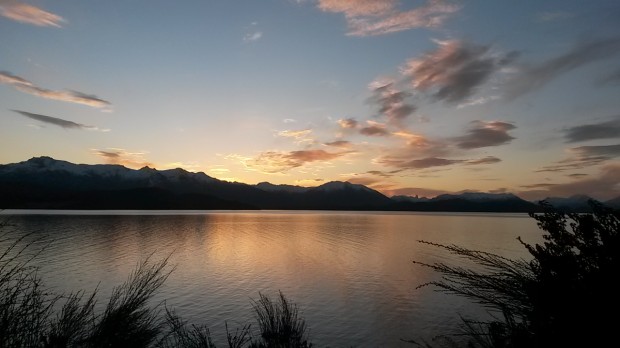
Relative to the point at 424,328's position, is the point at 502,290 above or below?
above

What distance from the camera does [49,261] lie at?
174ft

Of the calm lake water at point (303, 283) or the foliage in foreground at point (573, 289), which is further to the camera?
the calm lake water at point (303, 283)

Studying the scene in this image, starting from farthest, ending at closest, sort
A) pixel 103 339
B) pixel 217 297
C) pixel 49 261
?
pixel 49 261 → pixel 217 297 → pixel 103 339

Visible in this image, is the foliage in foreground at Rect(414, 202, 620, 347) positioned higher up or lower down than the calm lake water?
higher up

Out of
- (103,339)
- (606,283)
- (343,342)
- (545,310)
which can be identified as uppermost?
(606,283)

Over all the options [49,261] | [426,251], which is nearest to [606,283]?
[49,261]

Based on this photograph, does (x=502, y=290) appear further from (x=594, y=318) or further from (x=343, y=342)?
(x=343, y=342)

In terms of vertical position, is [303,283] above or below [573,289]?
below

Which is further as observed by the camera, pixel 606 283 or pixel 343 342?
pixel 343 342

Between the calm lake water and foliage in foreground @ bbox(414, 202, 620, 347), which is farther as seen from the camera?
the calm lake water

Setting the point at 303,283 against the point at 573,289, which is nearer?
the point at 573,289

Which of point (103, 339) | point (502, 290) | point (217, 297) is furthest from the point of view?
point (217, 297)

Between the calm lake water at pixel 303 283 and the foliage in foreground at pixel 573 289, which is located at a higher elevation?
the foliage in foreground at pixel 573 289

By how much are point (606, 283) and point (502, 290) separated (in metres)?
1.29
